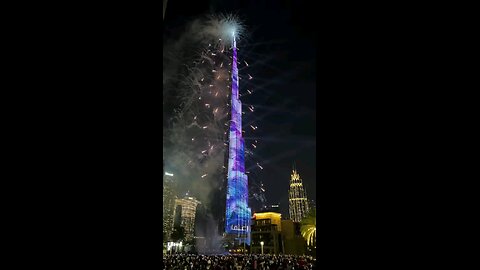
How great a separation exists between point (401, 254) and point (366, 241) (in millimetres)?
215

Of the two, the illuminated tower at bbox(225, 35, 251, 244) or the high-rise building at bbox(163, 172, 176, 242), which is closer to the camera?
the illuminated tower at bbox(225, 35, 251, 244)

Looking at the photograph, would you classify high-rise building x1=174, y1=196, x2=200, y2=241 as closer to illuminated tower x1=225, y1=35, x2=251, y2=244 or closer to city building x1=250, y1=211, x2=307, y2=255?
illuminated tower x1=225, y1=35, x2=251, y2=244

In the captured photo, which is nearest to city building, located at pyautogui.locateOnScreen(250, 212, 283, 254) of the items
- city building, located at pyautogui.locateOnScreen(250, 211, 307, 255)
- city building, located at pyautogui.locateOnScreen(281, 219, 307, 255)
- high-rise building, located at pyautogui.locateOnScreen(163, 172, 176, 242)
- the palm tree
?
city building, located at pyautogui.locateOnScreen(250, 211, 307, 255)

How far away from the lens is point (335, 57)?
233 cm

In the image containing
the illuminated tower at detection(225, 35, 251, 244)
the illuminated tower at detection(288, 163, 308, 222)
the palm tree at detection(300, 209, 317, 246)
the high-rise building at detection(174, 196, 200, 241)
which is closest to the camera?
the palm tree at detection(300, 209, 317, 246)

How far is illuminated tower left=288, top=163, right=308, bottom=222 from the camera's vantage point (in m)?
160

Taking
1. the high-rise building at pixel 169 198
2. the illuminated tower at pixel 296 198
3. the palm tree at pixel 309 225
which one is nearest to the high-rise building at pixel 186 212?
the high-rise building at pixel 169 198

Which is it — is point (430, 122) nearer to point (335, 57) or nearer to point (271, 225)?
point (335, 57)

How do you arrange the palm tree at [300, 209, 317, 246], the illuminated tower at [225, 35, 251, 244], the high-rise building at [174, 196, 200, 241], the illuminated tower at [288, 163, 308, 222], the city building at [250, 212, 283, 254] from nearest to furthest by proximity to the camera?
the palm tree at [300, 209, 317, 246], the city building at [250, 212, 283, 254], the illuminated tower at [225, 35, 251, 244], the high-rise building at [174, 196, 200, 241], the illuminated tower at [288, 163, 308, 222]

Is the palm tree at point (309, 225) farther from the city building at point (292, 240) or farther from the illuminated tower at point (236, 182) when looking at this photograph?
the illuminated tower at point (236, 182)

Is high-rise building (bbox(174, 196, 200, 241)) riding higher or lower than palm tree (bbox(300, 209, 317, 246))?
higher

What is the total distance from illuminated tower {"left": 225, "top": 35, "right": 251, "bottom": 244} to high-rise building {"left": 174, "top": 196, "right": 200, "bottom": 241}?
4926 cm

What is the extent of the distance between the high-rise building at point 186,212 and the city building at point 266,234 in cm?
5303
